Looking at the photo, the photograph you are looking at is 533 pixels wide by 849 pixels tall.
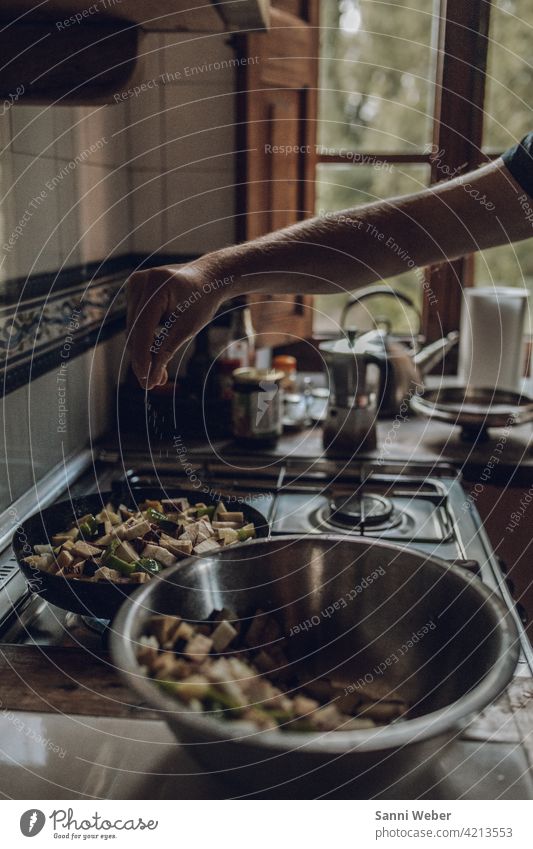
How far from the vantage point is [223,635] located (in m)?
0.59

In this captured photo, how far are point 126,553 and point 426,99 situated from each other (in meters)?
4.49

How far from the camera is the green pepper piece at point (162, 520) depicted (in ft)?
2.75

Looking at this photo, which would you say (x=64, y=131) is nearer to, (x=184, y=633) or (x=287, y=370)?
(x=287, y=370)

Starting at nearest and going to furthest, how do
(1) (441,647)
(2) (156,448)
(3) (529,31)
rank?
(1) (441,647)
(2) (156,448)
(3) (529,31)

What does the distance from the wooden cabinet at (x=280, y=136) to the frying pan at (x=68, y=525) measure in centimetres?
62

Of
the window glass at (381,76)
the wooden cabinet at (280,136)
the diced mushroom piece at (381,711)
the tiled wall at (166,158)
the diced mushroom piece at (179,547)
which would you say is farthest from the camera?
the window glass at (381,76)

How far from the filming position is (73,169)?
115 cm

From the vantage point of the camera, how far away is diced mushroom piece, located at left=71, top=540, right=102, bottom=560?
0.75m

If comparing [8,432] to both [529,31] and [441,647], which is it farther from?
[529,31]

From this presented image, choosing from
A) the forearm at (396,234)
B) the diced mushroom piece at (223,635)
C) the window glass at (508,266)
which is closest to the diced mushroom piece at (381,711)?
the diced mushroom piece at (223,635)

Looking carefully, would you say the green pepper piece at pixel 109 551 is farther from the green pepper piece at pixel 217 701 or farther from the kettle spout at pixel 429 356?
the kettle spout at pixel 429 356

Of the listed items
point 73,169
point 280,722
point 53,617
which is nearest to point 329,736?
point 280,722

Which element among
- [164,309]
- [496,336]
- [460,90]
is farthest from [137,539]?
[460,90]
